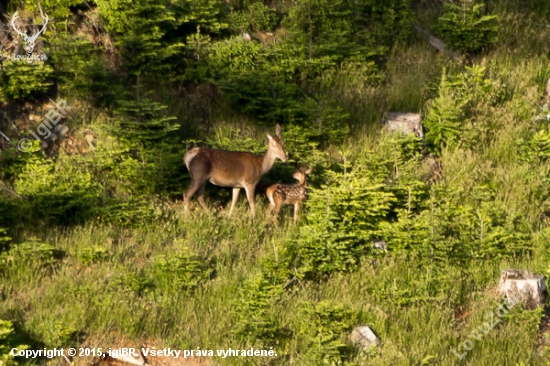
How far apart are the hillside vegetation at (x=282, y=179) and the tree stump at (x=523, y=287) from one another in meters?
0.18

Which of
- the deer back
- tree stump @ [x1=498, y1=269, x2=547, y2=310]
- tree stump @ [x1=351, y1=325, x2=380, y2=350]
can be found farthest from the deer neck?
tree stump @ [x1=351, y1=325, x2=380, y2=350]

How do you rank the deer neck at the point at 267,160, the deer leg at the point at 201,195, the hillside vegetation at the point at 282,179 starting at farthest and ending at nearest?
the deer neck at the point at 267,160 → the deer leg at the point at 201,195 → the hillside vegetation at the point at 282,179

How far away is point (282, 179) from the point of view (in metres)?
18.2

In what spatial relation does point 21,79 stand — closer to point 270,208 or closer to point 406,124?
point 270,208

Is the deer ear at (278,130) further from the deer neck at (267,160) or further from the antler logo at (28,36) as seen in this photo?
the antler logo at (28,36)

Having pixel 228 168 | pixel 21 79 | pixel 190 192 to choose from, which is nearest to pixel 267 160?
pixel 228 168

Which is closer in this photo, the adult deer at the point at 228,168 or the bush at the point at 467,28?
the adult deer at the point at 228,168

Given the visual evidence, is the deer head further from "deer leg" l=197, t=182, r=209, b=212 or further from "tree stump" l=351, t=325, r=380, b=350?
"tree stump" l=351, t=325, r=380, b=350

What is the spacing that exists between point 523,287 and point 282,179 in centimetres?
499

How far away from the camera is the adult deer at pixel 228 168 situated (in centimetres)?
1698

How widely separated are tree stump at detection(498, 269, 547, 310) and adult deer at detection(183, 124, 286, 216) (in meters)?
4.08

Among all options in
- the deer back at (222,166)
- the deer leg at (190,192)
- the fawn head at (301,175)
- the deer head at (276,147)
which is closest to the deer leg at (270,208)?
the deer back at (222,166)

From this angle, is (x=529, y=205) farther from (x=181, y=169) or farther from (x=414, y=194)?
(x=181, y=169)

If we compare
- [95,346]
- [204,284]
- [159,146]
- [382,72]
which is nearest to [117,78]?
[159,146]
